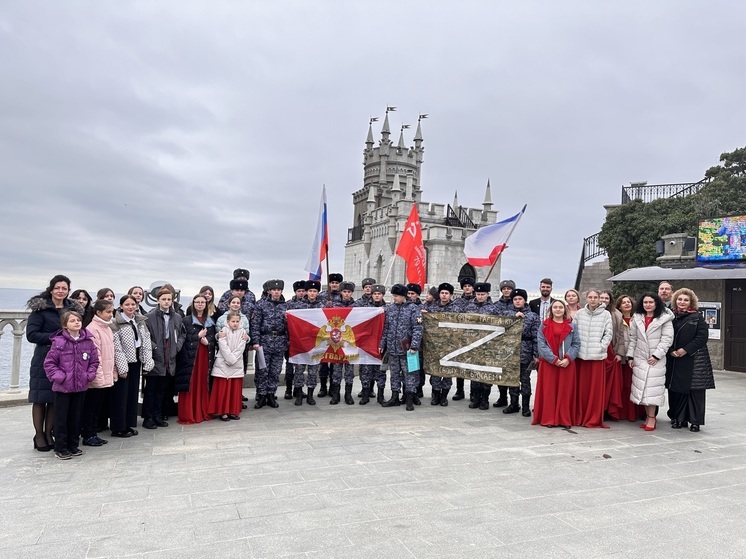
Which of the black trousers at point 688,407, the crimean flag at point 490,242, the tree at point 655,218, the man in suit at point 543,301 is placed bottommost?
the black trousers at point 688,407

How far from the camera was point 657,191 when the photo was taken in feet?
81.9

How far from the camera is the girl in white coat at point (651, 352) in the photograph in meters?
7.27

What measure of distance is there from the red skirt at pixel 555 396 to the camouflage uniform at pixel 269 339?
4.07 metres

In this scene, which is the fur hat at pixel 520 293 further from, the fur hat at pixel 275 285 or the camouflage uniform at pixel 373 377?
the fur hat at pixel 275 285

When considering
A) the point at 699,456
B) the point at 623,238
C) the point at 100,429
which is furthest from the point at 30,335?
the point at 623,238

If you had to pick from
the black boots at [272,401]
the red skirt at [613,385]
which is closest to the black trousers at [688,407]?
the red skirt at [613,385]

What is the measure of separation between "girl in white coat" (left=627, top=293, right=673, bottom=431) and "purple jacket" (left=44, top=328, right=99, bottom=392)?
720cm

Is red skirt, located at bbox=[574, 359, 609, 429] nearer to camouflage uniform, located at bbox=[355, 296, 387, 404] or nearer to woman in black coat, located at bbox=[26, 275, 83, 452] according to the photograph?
camouflage uniform, located at bbox=[355, 296, 387, 404]

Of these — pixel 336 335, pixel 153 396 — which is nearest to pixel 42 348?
pixel 153 396

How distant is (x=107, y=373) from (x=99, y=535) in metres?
2.70

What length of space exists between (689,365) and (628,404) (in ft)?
3.62

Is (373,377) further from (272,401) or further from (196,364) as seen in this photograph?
(196,364)

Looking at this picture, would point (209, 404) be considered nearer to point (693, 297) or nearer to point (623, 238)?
point (693, 297)

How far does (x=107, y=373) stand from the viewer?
19.8ft
